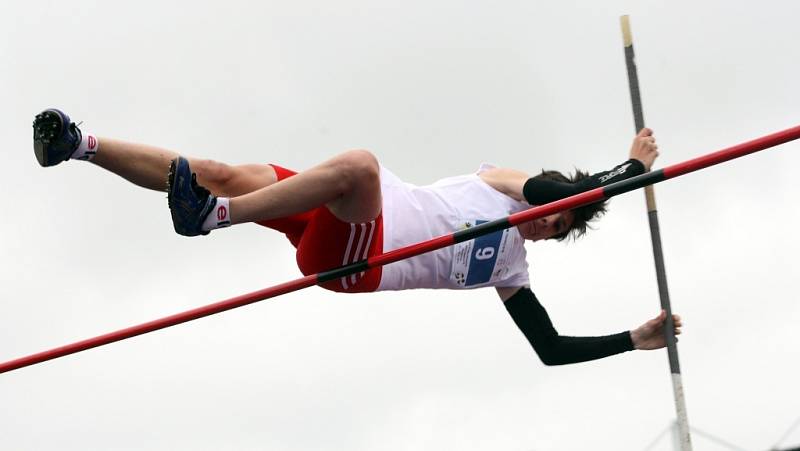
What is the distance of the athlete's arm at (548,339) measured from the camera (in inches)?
206

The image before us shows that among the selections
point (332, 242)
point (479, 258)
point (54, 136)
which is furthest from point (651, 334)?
point (54, 136)

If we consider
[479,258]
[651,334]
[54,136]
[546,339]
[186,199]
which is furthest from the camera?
[651,334]

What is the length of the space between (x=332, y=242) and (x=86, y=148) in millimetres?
1085

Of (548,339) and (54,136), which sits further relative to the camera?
(548,339)

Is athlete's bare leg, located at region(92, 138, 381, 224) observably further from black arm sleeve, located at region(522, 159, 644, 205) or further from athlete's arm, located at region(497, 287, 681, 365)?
athlete's arm, located at region(497, 287, 681, 365)

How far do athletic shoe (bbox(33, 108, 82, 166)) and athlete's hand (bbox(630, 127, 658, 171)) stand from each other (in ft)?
7.76

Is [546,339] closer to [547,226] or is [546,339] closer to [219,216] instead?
[547,226]

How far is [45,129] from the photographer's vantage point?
437 centimetres

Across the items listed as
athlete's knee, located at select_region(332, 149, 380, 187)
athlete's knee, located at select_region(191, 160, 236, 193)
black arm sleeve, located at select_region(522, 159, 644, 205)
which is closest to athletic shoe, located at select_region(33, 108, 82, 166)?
athlete's knee, located at select_region(191, 160, 236, 193)

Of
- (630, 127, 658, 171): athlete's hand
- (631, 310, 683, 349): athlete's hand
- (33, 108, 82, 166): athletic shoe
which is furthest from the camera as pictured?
(631, 310, 683, 349): athlete's hand

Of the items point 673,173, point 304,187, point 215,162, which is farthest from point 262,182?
point 673,173

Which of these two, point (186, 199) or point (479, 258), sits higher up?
point (186, 199)

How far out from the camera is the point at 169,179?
13.3 feet

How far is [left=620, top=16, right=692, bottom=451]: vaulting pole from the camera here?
18.6 feet
